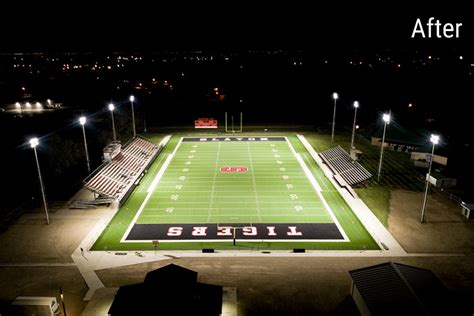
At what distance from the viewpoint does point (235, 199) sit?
3011 cm

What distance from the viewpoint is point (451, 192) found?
3103 centimetres

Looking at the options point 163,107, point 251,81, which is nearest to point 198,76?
point 251,81

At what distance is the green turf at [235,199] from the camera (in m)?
23.6

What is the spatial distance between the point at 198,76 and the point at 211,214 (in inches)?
4416

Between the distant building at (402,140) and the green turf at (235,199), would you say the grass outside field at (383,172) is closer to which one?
the distant building at (402,140)

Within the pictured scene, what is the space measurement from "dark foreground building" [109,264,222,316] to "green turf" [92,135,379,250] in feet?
24.0

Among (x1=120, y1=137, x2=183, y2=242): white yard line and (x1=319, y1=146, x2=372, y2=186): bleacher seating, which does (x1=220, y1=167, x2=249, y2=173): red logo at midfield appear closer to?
(x1=120, y1=137, x2=183, y2=242): white yard line

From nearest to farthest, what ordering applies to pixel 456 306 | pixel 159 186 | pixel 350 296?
pixel 456 306
pixel 350 296
pixel 159 186

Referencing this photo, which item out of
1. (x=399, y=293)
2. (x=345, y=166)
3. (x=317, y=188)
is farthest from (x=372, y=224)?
(x=345, y=166)

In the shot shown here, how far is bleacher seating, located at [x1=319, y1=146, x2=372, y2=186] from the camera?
33312 millimetres

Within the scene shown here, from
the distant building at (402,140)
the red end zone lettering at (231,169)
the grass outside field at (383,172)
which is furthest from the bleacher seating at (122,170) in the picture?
the distant building at (402,140)

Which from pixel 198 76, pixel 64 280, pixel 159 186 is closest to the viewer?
pixel 64 280

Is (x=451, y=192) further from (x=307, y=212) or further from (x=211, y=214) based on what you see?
(x=211, y=214)

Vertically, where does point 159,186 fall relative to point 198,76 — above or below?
below
